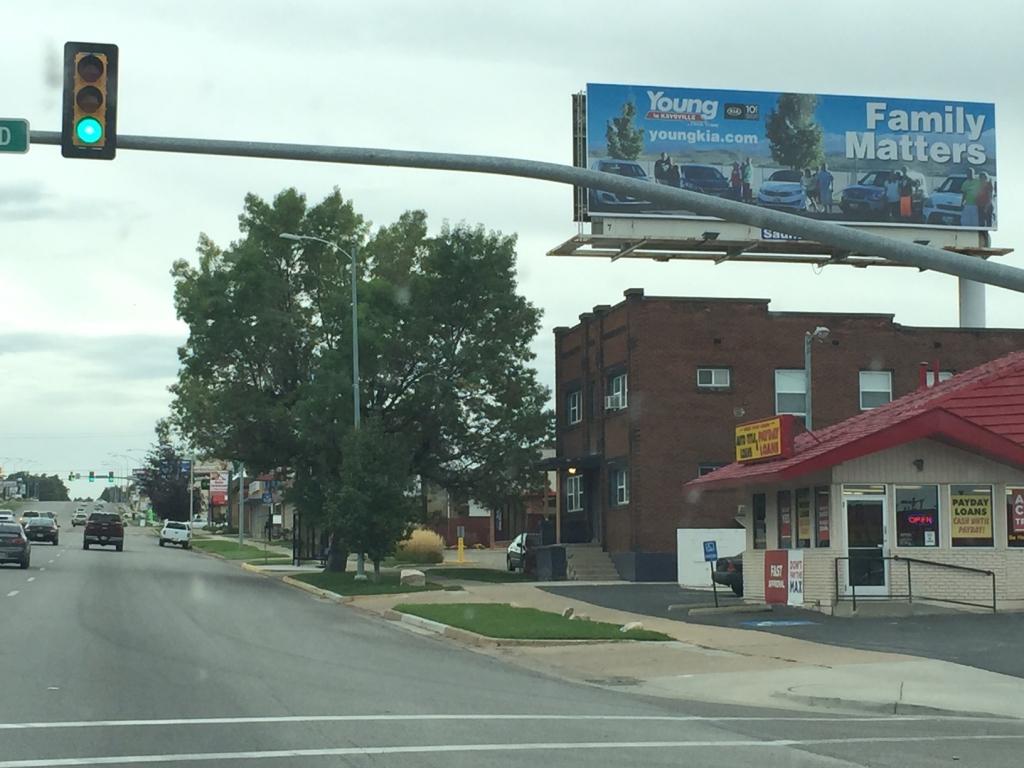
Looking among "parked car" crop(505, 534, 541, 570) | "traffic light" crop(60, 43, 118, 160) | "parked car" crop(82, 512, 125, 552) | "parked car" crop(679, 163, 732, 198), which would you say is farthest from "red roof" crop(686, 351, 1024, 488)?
"parked car" crop(82, 512, 125, 552)

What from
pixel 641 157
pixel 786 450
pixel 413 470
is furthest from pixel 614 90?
pixel 786 450

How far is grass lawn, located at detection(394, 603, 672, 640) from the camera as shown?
75.9ft

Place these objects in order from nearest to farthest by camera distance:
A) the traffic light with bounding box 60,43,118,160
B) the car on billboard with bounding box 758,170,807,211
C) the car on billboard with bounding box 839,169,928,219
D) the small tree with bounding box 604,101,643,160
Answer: the traffic light with bounding box 60,43,118,160 → the small tree with bounding box 604,101,643,160 → the car on billboard with bounding box 758,170,807,211 → the car on billboard with bounding box 839,169,928,219

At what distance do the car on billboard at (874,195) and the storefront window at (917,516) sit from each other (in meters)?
19.7

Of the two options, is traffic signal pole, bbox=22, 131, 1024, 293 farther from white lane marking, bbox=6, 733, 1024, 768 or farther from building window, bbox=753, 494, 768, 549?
building window, bbox=753, 494, 768, 549

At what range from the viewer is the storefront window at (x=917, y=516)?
28953 mm

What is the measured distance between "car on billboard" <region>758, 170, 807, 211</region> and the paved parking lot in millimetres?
17836

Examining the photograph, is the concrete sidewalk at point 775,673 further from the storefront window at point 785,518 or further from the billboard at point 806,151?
the billboard at point 806,151

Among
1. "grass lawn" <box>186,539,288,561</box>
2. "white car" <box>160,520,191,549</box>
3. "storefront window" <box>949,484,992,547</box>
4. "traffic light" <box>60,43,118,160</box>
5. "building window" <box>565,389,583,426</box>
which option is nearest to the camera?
"traffic light" <box>60,43,118,160</box>

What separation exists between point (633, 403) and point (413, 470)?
8093mm

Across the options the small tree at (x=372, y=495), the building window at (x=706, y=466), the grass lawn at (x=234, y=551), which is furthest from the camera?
the grass lawn at (x=234, y=551)

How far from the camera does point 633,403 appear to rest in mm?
43688

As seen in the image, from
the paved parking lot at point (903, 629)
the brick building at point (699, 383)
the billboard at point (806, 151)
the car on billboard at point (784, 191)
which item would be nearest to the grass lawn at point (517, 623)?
the paved parking lot at point (903, 629)

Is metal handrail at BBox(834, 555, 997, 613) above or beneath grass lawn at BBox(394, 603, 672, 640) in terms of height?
above
